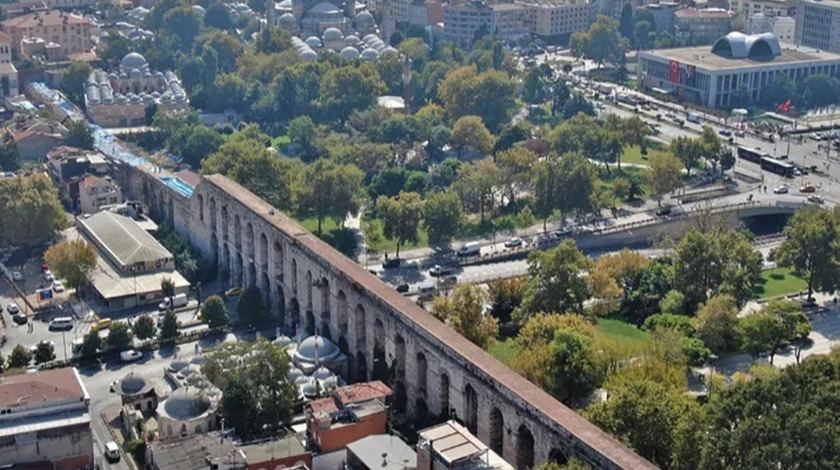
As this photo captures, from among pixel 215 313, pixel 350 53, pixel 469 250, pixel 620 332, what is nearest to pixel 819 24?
pixel 350 53

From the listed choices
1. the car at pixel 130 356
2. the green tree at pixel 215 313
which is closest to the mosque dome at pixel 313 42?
the green tree at pixel 215 313

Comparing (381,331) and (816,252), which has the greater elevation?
(381,331)

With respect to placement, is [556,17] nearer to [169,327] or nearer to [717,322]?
[717,322]

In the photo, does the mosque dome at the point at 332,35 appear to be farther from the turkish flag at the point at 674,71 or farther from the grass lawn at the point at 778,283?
the grass lawn at the point at 778,283

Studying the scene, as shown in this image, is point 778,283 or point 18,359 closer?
point 18,359

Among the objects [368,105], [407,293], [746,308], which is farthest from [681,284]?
[368,105]

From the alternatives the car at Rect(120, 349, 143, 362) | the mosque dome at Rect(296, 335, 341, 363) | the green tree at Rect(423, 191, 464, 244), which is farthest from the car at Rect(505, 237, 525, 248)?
the car at Rect(120, 349, 143, 362)

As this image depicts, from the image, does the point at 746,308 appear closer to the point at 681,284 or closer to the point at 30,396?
the point at 681,284
